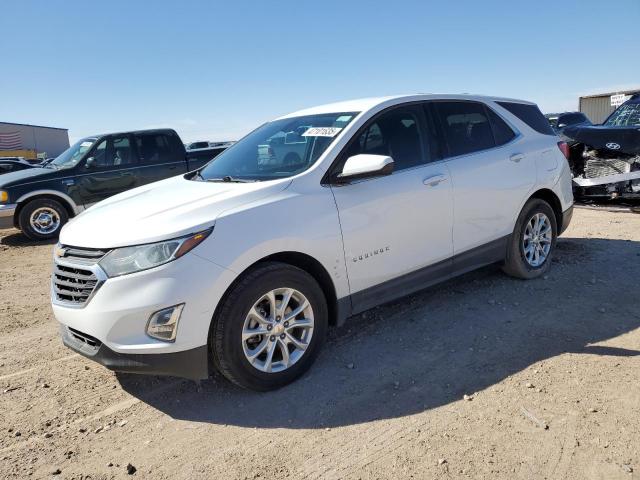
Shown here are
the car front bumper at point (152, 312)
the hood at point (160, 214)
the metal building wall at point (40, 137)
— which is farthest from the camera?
the metal building wall at point (40, 137)

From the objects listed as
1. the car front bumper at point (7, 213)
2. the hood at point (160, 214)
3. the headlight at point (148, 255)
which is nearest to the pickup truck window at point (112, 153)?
the car front bumper at point (7, 213)

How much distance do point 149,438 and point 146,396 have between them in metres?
0.50

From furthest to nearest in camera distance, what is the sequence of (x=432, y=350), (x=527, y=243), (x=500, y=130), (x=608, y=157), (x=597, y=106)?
(x=597, y=106), (x=608, y=157), (x=527, y=243), (x=500, y=130), (x=432, y=350)

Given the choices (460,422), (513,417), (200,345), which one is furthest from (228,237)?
(513,417)

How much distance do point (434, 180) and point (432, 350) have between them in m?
1.32

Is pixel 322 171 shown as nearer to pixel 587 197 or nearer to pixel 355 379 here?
pixel 355 379

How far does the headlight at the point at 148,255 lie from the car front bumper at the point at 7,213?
24.4 feet

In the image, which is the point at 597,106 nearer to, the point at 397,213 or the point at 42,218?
the point at 42,218

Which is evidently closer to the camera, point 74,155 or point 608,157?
point 608,157

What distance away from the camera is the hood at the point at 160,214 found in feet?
9.40

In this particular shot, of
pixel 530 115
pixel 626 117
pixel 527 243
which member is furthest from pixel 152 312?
pixel 626 117

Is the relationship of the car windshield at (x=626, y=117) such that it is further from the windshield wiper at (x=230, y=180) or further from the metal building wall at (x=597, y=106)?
the metal building wall at (x=597, y=106)

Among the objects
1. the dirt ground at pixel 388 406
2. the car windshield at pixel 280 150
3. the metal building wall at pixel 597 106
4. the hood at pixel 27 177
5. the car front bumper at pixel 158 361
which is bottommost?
the dirt ground at pixel 388 406

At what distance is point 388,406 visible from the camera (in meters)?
2.98
